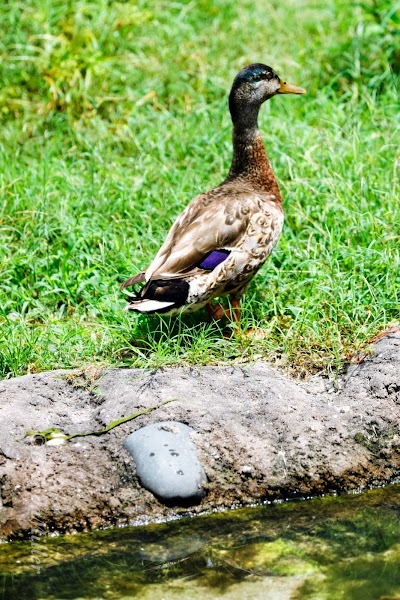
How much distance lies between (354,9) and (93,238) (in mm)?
4064

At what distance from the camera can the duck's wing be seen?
512 cm

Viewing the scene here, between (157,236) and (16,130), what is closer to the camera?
(157,236)

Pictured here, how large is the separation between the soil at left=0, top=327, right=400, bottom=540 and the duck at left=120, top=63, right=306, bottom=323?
452 millimetres

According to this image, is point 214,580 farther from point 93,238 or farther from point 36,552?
point 93,238

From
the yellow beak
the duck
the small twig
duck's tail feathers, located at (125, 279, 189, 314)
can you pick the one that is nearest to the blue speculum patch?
the duck

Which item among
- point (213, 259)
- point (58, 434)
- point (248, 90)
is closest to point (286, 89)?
point (248, 90)

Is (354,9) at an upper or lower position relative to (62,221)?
upper

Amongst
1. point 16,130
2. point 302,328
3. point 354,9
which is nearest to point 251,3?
point 354,9

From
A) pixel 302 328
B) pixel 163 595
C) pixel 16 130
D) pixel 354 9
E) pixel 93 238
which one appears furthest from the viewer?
pixel 354 9

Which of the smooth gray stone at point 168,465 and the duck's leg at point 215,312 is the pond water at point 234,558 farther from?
the duck's leg at point 215,312

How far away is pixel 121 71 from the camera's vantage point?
8242mm

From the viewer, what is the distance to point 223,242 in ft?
17.2

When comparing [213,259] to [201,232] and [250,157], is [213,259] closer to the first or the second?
[201,232]

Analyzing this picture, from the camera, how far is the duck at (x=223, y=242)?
5.06m
